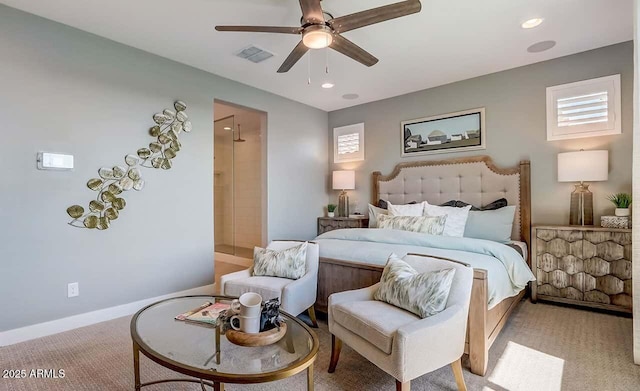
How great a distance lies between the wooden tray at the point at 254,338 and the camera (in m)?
1.59

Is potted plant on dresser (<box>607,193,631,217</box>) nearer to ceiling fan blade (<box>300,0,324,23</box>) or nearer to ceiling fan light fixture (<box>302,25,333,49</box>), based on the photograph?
ceiling fan light fixture (<box>302,25,333,49</box>)

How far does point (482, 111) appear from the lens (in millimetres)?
4102

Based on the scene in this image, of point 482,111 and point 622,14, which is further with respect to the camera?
point 482,111

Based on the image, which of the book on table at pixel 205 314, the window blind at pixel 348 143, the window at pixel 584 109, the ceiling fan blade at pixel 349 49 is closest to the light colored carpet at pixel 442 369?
the book on table at pixel 205 314

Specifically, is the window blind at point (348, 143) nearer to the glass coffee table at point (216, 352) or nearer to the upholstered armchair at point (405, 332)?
the upholstered armchair at point (405, 332)

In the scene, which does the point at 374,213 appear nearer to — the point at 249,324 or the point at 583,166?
the point at 583,166

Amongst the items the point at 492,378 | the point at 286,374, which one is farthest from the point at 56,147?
the point at 492,378

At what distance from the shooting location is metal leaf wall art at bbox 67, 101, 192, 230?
3.02m

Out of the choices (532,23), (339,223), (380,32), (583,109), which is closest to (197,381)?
(380,32)

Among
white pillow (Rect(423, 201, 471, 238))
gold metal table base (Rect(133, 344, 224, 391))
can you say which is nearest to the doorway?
white pillow (Rect(423, 201, 471, 238))

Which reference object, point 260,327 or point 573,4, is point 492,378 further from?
point 573,4

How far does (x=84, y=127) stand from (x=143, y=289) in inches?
66.4

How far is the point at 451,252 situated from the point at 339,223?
8.24ft

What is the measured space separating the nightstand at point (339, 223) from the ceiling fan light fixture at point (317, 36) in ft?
9.67
